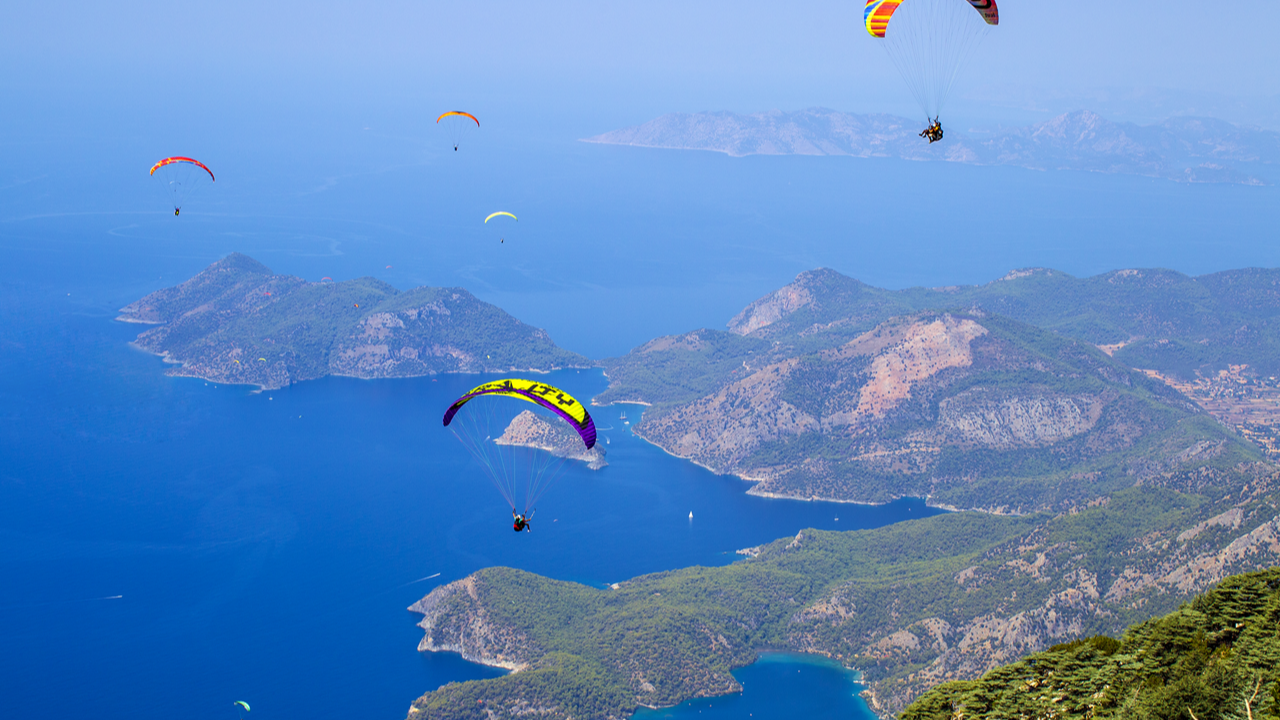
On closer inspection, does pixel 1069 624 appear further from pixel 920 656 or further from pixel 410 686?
pixel 410 686

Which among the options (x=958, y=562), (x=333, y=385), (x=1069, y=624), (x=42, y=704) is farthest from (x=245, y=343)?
(x=1069, y=624)

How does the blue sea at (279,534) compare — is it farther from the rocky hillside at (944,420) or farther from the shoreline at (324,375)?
the rocky hillside at (944,420)

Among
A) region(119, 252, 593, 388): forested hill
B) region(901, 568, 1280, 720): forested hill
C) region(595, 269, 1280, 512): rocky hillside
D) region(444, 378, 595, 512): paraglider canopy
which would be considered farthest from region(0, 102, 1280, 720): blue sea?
region(901, 568, 1280, 720): forested hill

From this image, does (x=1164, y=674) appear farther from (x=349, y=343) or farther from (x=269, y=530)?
(x=349, y=343)

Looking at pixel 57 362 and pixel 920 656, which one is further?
pixel 57 362

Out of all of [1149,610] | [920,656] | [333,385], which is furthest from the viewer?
[333,385]

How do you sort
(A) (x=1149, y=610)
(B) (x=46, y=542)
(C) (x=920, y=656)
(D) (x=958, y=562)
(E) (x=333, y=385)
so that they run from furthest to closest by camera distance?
(E) (x=333, y=385) < (B) (x=46, y=542) < (D) (x=958, y=562) < (C) (x=920, y=656) < (A) (x=1149, y=610)
